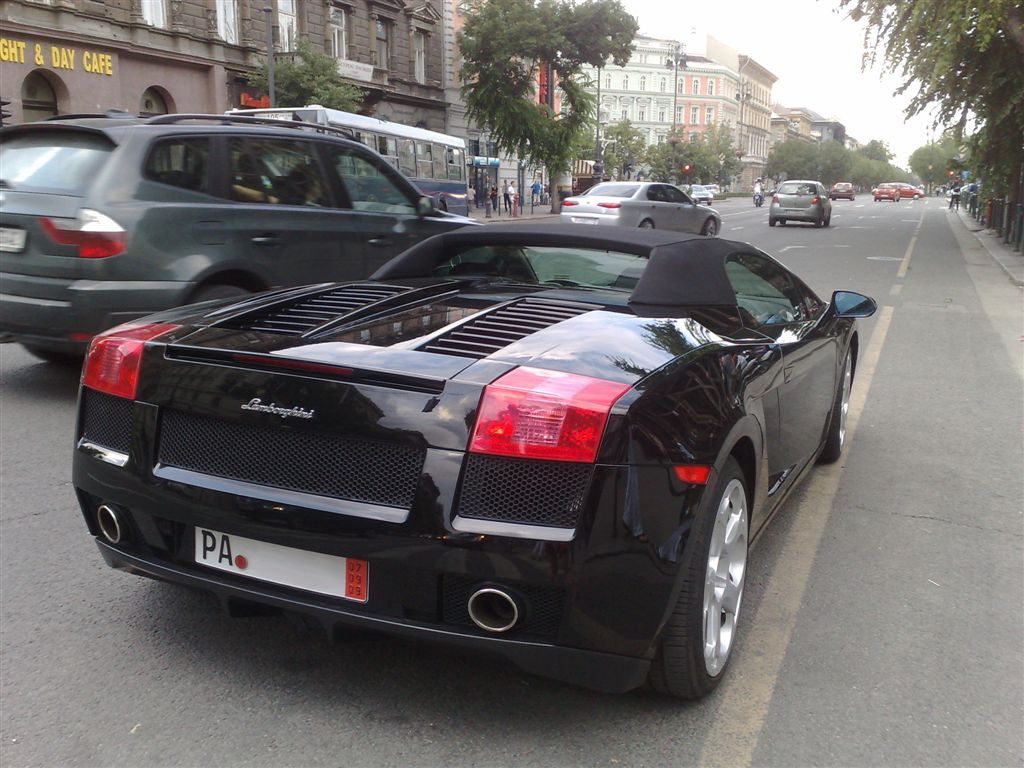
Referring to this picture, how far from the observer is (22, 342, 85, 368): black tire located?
7191mm

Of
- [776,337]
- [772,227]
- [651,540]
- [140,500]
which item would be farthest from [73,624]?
[772,227]

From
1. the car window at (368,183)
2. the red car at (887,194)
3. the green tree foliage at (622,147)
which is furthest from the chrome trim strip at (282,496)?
the red car at (887,194)

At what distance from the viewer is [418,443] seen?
7.81 ft

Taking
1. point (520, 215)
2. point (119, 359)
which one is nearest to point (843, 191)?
point (520, 215)

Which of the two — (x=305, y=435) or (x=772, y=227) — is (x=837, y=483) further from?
(x=772, y=227)

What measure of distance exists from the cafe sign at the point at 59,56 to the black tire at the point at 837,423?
82.8ft

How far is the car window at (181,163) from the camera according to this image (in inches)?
245

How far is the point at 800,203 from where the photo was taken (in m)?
33.0

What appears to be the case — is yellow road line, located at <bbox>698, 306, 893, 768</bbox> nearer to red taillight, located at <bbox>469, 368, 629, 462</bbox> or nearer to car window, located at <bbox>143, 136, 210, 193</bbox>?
red taillight, located at <bbox>469, 368, 629, 462</bbox>

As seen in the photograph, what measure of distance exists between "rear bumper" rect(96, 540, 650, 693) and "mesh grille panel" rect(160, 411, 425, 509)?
0.30m

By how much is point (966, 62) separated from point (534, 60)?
24312mm

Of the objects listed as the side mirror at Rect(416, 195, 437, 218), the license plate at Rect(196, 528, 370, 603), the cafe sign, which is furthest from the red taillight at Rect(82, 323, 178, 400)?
the cafe sign

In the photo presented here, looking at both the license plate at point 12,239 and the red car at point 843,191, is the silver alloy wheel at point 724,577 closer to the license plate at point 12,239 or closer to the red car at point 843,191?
the license plate at point 12,239

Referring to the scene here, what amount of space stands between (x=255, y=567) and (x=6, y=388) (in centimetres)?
501
